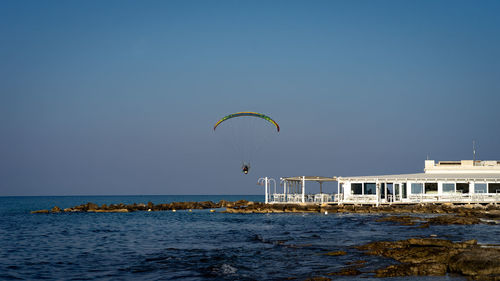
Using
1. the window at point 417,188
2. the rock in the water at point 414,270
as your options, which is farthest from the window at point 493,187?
the rock in the water at point 414,270

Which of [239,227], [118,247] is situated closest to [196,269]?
[118,247]

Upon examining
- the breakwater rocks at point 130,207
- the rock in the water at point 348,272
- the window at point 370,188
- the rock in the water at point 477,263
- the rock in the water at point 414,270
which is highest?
the window at point 370,188

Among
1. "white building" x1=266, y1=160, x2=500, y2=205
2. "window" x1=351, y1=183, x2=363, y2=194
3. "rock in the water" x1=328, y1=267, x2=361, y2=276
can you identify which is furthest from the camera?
"window" x1=351, y1=183, x2=363, y2=194

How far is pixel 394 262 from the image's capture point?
1769cm

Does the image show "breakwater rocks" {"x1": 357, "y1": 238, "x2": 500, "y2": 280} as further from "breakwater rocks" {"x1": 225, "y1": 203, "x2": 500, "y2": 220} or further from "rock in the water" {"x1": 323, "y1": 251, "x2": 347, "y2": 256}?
"breakwater rocks" {"x1": 225, "y1": 203, "x2": 500, "y2": 220}

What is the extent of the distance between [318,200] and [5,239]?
31499 mm

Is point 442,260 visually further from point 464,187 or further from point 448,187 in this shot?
point 464,187

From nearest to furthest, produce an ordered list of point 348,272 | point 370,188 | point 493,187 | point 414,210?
point 348,272
point 414,210
point 493,187
point 370,188

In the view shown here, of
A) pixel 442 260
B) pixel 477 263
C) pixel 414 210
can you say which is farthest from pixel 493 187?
pixel 477 263

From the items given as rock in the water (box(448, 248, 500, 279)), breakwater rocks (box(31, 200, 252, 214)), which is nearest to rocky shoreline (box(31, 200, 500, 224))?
breakwater rocks (box(31, 200, 252, 214))

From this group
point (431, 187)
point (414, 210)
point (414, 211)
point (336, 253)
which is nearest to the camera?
point (336, 253)

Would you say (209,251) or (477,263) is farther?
(209,251)

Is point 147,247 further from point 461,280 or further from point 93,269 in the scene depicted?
point 461,280

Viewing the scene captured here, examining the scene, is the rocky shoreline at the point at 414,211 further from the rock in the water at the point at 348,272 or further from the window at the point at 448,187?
the rock in the water at the point at 348,272
